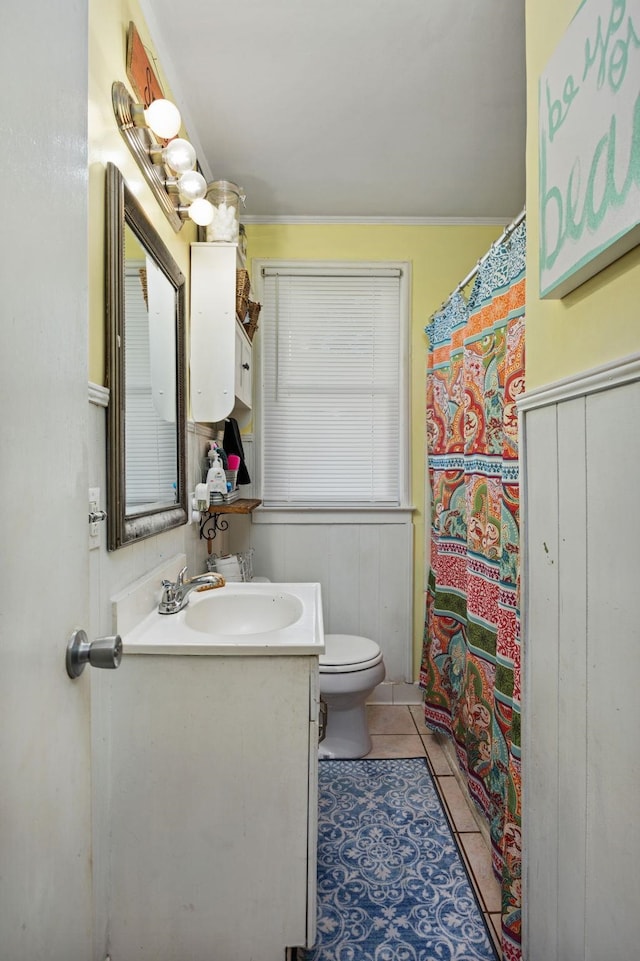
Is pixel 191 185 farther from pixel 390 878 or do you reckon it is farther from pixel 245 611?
pixel 390 878

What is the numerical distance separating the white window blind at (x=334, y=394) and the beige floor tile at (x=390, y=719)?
41.2 inches

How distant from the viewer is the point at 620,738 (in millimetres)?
711

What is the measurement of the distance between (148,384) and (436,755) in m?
1.89

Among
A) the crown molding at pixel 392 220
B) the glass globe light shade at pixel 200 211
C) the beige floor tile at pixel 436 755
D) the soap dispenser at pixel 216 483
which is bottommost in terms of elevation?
the beige floor tile at pixel 436 755

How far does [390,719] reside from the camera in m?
2.38

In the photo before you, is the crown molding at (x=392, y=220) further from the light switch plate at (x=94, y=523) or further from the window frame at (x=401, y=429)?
the light switch plate at (x=94, y=523)

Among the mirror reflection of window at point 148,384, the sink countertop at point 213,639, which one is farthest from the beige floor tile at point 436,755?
the mirror reflection of window at point 148,384

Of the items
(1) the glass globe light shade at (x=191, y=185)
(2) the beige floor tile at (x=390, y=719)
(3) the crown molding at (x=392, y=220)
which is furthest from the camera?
(3) the crown molding at (x=392, y=220)

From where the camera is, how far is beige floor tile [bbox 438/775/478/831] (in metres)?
1.66

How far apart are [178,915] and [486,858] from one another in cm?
95

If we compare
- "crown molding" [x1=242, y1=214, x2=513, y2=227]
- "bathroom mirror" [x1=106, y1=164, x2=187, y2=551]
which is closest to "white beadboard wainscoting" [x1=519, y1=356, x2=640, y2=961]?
"bathroom mirror" [x1=106, y1=164, x2=187, y2=551]

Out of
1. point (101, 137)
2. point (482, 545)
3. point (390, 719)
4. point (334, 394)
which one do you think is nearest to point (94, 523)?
point (101, 137)

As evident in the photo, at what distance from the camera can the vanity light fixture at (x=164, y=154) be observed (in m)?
1.19

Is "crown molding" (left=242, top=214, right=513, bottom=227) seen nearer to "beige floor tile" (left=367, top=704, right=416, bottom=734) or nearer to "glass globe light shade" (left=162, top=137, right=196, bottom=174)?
"glass globe light shade" (left=162, top=137, right=196, bottom=174)
